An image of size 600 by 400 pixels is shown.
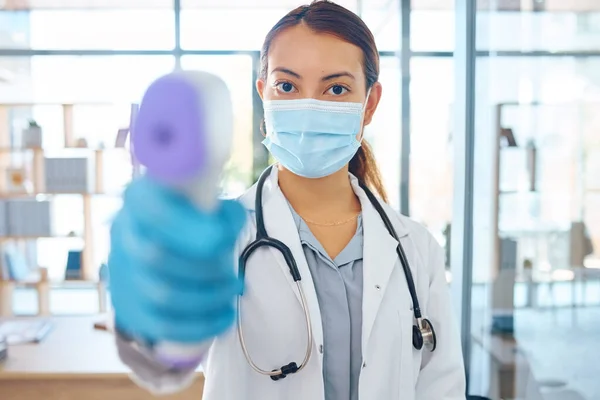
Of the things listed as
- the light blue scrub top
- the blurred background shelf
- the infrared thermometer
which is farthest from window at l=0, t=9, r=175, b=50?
the infrared thermometer

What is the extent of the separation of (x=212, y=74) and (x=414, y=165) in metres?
3.07

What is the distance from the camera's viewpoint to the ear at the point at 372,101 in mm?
923

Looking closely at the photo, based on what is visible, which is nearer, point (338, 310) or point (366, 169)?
point (338, 310)

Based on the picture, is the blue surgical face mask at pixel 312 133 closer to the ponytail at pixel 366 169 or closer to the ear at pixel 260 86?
the ear at pixel 260 86

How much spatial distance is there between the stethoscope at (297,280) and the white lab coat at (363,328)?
0.04 feet

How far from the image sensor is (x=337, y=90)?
838mm

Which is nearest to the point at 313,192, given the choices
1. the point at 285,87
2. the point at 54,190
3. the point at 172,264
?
the point at 285,87

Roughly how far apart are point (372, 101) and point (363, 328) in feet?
1.49

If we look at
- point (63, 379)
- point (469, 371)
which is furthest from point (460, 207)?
point (63, 379)

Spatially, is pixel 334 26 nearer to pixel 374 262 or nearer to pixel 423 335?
pixel 374 262

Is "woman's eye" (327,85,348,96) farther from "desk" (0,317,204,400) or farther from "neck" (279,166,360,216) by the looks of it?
"desk" (0,317,204,400)

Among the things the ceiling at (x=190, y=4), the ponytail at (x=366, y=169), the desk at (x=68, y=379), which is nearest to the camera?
the ponytail at (x=366, y=169)

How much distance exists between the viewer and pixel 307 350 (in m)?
0.77

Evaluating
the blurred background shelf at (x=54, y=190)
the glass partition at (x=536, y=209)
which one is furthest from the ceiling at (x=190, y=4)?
the glass partition at (x=536, y=209)
